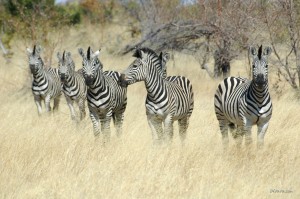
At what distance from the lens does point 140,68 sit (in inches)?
314

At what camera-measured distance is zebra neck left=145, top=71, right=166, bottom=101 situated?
810cm

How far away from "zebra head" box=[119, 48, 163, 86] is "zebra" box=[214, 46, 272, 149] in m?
1.13

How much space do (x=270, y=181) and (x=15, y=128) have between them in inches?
177

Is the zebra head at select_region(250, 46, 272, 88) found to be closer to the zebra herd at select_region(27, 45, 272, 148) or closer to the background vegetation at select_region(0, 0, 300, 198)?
the zebra herd at select_region(27, 45, 272, 148)

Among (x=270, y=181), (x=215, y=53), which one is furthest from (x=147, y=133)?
(x=215, y=53)

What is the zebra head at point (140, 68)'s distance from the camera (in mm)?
7887

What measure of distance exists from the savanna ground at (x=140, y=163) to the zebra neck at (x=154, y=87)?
67 cm

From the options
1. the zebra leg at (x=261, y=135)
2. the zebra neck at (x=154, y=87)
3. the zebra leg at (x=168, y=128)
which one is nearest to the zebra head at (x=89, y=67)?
the zebra neck at (x=154, y=87)

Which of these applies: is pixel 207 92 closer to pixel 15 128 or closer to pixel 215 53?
pixel 215 53

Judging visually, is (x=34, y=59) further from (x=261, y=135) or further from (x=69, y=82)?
(x=261, y=135)

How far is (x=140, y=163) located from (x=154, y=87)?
1.52 m

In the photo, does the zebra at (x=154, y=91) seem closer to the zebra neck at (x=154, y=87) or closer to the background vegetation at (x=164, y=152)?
the zebra neck at (x=154, y=87)

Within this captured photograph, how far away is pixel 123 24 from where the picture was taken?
3078 cm

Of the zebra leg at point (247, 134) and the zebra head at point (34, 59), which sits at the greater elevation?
the zebra head at point (34, 59)
